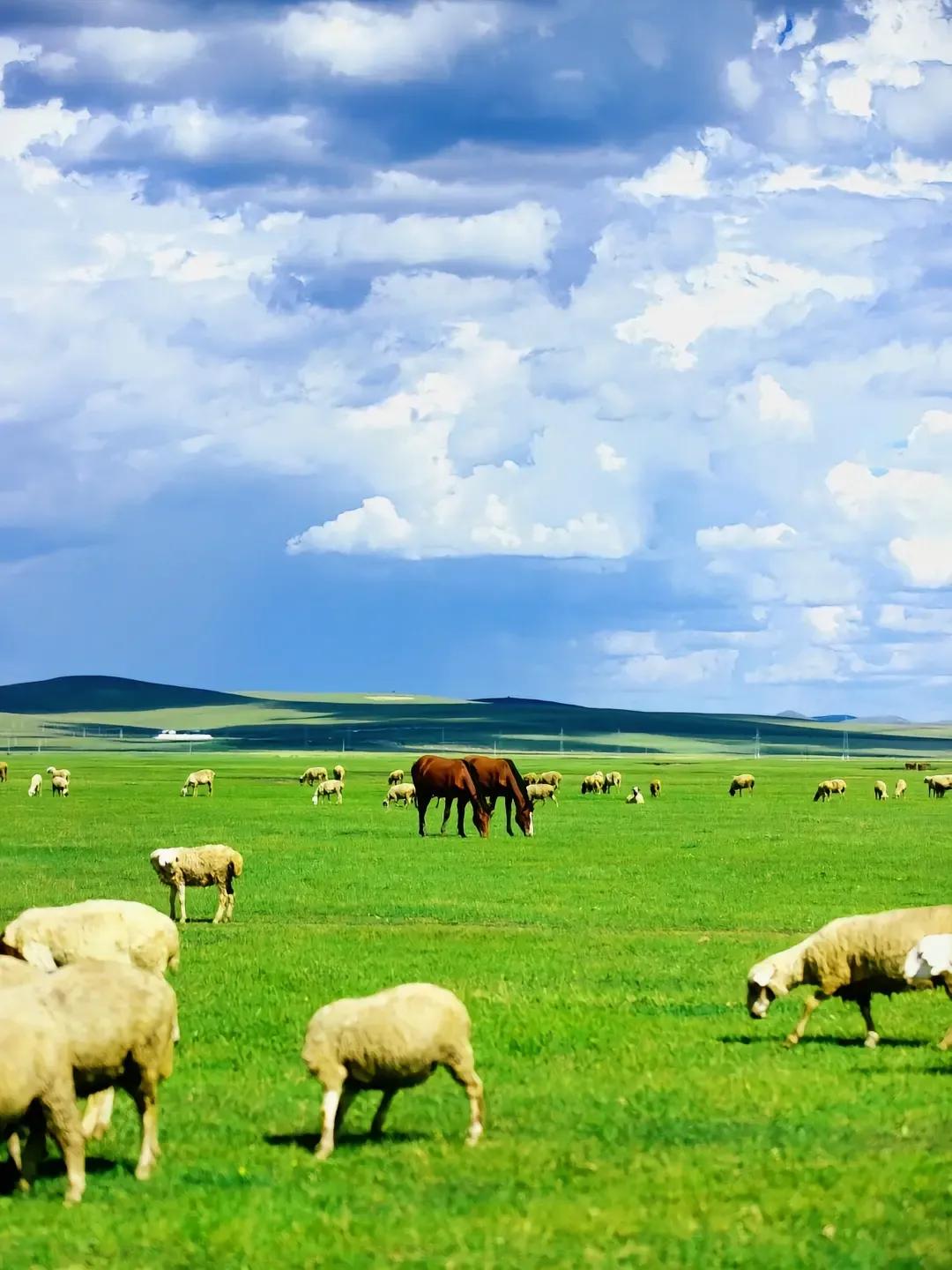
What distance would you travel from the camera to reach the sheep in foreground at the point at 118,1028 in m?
12.5

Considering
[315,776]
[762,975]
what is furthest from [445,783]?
[315,776]

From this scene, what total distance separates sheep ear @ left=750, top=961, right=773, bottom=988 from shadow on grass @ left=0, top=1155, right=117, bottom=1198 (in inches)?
307

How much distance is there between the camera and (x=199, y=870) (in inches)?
1211

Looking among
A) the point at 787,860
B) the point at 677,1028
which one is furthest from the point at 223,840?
the point at 677,1028

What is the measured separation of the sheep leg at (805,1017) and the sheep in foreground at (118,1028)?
737 centimetres

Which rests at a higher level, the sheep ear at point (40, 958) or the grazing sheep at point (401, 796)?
the sheep ear at point (40, 958)

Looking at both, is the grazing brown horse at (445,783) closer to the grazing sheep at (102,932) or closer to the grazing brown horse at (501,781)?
the grazing brown horse at (501,781)

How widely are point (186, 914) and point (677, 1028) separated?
14677mm

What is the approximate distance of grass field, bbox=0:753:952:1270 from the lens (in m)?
11.2

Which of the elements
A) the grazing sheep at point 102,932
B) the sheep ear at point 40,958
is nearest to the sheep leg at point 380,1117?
the sheep ear at point 40,958

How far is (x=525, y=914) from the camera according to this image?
1213 inches

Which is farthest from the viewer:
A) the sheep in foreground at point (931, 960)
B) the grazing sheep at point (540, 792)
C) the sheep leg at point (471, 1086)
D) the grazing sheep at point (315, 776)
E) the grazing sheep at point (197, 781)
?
the grazing sheep at point (315, 776)

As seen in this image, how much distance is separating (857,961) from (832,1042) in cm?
91

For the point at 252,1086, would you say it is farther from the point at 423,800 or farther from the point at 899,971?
the point at 423,800
